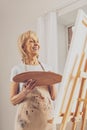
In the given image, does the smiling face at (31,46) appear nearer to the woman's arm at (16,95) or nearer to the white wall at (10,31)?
the woman's arm at (16,95)

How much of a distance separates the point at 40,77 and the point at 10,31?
4.20ft

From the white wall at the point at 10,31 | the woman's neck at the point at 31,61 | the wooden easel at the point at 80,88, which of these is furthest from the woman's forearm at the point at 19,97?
the white wall at the point at 10,31

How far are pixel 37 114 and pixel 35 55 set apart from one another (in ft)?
1.15

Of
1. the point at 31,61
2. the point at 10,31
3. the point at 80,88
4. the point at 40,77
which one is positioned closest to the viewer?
the point at 80,88

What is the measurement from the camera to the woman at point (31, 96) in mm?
1470

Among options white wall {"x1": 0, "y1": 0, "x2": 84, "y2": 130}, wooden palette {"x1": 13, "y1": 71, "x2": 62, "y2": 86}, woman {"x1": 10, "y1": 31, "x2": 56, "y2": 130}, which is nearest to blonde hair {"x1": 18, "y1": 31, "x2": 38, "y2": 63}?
woman {"x1": 10, "y1": 31, "x2": 56, "y2": 130}

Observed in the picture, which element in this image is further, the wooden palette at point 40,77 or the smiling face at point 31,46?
the smiling face at point 31,46

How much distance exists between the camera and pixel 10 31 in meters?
2.68

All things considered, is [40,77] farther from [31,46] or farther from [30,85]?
[31,46]

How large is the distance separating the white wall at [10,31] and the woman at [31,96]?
0.80 m

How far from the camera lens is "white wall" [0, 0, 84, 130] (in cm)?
246

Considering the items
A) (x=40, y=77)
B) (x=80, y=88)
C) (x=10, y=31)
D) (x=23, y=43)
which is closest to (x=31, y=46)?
(x=23, y=43)

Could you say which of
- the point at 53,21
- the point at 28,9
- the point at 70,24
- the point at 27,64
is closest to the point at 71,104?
the point at 27,64

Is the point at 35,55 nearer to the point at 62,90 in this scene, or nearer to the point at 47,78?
the point at 47,78
